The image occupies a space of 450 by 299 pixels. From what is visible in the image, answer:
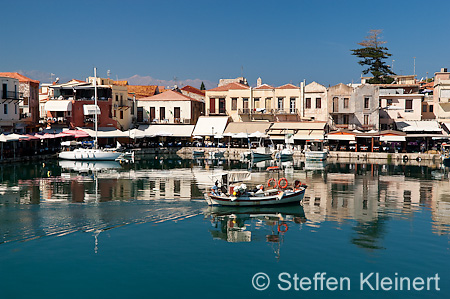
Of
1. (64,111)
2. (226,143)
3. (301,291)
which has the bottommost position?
(301,291)

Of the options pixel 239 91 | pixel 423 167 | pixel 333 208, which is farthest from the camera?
pixel 239 91

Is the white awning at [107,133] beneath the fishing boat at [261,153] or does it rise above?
above

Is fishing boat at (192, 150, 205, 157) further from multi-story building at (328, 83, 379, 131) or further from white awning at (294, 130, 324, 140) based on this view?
multi-story building at (328, 83, 379, 131)

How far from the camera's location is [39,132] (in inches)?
2228

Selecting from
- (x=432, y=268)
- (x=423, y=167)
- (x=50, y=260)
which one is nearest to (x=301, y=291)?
(x=432, y=268)

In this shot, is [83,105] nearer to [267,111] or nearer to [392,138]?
[267,111]

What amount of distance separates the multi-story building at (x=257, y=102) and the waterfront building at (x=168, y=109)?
2.70 meters

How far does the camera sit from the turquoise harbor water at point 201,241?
15.7 m

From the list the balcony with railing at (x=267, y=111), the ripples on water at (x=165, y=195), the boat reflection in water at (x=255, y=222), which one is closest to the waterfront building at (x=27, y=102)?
the ripples on water at (x=165, y=195)

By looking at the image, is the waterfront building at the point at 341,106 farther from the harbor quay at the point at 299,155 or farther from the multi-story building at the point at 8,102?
the multi-story building at the point at 8,102

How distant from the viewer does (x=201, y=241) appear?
20.2m

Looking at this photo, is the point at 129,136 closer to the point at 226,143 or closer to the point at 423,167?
the point at 226,143

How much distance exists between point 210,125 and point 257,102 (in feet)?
25.2

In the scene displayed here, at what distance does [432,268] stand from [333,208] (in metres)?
10.1
